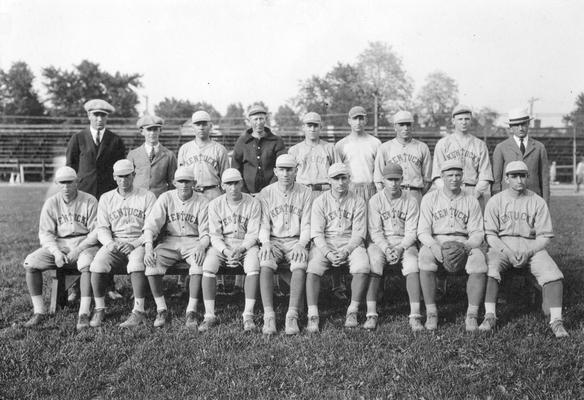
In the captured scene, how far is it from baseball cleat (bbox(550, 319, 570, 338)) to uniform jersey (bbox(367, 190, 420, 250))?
1682 millimetres

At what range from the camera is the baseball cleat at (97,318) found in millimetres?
5500

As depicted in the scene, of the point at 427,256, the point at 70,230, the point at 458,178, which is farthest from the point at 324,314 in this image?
the point at 70,230

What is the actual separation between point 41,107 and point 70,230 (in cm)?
5750

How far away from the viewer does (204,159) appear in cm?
673

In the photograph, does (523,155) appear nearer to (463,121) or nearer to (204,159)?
(463,121)

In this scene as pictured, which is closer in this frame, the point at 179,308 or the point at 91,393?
the point at 91,393

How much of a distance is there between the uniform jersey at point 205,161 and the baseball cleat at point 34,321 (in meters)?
2.36

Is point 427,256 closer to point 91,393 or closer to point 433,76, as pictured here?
point 91,393

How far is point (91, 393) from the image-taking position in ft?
13.1

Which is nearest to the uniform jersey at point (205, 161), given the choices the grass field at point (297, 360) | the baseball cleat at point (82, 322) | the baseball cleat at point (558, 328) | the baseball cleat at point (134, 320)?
the grass field at point (297, 360)

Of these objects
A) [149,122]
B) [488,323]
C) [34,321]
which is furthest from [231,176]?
[488,323]

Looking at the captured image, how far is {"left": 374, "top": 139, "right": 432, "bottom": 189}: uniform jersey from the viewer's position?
21.4 ft

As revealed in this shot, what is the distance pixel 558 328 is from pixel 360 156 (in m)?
3.04

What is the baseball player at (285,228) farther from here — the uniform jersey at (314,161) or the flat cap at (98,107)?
the flat cap at (98,107)
